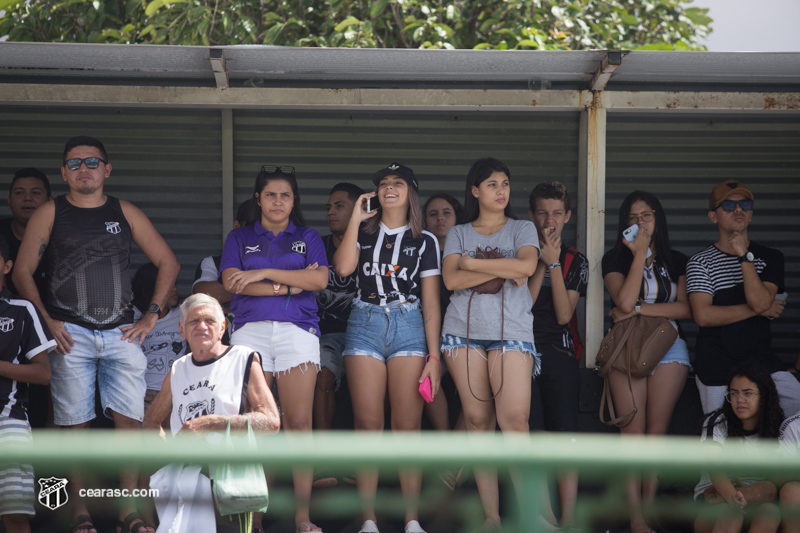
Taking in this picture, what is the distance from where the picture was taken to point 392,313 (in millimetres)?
4316

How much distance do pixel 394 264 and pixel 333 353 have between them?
0.76m

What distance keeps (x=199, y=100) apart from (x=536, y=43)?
329cm

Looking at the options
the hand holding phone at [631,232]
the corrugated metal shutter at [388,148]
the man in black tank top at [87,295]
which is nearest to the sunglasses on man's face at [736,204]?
the hand holding phone at [631,232]

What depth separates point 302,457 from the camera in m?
1.57

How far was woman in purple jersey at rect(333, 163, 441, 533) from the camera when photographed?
4.21m

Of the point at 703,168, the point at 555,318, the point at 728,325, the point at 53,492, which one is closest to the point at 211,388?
the point at 53,492

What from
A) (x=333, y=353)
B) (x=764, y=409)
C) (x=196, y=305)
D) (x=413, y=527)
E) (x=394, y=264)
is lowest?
(x=413, y=527)

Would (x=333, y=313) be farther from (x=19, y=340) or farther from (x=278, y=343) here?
(x=19, y=340)

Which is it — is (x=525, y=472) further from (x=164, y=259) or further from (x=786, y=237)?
(x=786, y=237)

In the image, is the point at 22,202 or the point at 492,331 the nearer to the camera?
the point at 492,331

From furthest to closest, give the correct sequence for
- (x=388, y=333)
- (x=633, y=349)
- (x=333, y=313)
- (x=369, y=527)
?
(x=333, y=313) → (x=633, y=349) → (x=388, y=333) → (x=369, y=527)

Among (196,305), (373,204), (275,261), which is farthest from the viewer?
(373,204)

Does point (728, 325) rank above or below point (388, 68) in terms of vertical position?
below

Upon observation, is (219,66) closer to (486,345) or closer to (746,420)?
(486,345)
